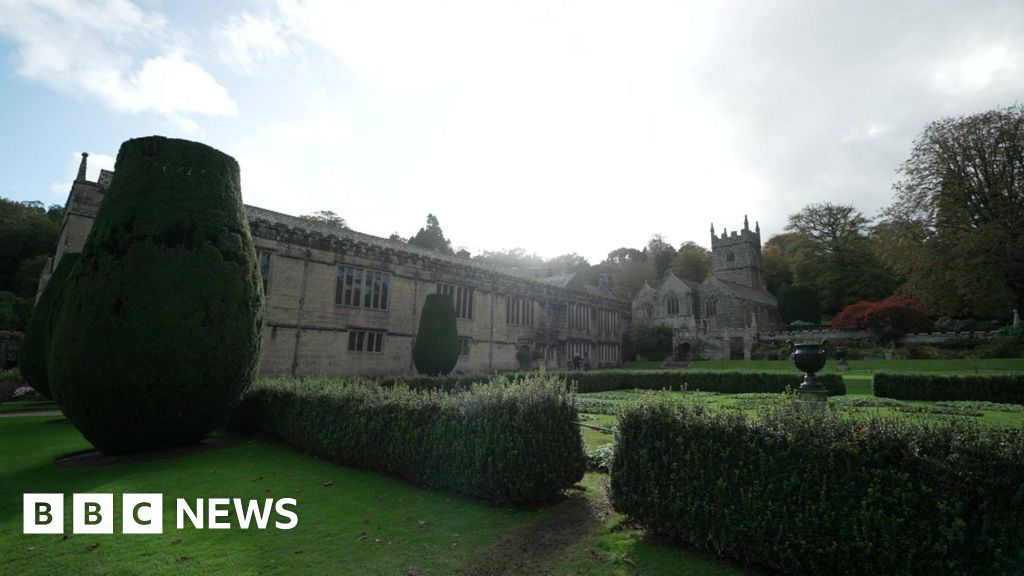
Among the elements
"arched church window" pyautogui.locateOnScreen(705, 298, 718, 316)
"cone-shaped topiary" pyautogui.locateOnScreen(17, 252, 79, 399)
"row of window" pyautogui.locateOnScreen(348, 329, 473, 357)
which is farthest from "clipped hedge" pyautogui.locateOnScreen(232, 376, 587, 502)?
"arched church window" pyautogui.locateOnScreen(705, 298, 718, 316)

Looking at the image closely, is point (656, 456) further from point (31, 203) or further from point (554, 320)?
point (31, 203)

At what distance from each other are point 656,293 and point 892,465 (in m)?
57.8

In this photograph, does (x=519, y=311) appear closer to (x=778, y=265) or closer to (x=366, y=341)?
(x=366, y=341)

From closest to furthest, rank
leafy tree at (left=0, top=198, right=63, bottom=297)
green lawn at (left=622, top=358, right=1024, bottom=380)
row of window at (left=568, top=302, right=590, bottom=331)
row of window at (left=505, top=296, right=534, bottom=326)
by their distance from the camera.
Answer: green lawn at (left=622, top=358, right=1024, bottom=380) < row of window at (left=505, top=296, right=534, bottom=326) < leafy tree at (left=0, top=198, right=63, bottom=297) < row of window at (left=568, top=302, right=590, bottom=331)

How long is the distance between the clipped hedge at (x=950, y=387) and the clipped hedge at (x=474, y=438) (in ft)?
68.2

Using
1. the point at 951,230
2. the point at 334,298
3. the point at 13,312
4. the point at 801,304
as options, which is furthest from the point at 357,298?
the point at 801,304

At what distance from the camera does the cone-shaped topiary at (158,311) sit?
990 centimetres

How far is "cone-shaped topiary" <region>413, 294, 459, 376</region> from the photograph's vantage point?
24.6m

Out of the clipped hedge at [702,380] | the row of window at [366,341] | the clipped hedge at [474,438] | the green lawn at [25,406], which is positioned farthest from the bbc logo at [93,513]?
the row of window at [366,341]

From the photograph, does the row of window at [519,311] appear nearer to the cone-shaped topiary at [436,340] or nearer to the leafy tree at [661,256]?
the cone-shaped topiary at [436,340]

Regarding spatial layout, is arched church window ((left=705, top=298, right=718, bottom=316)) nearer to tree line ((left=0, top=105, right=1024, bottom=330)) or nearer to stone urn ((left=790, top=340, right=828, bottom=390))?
tree line ((left=0, top=105, right=1024, bottom=330))

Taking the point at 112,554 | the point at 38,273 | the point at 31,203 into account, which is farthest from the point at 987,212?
the point at 31,203

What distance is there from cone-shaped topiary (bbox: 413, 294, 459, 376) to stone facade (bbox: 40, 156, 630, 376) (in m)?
3.64

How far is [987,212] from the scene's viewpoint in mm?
31359
